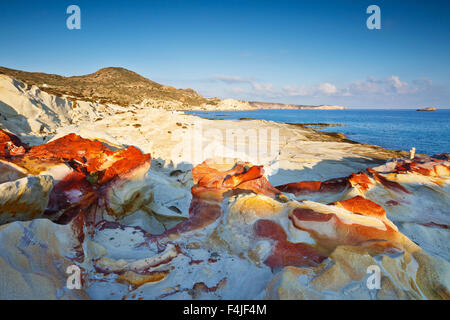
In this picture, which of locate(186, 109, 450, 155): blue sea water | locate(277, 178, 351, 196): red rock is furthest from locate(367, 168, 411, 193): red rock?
locate(186, 109, 450, 155): blue sea water

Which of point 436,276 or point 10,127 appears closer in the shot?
point 436,276

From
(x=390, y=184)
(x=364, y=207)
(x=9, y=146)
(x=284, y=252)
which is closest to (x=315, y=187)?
(x=390, y=184)

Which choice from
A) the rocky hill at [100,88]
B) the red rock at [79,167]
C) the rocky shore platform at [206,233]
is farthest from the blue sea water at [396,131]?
the red rock at [79,167]

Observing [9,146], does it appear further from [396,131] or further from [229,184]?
[396,131]

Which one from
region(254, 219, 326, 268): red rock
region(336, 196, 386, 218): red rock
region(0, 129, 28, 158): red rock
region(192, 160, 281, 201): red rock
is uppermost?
region(0, 129, 28, 158): red rock

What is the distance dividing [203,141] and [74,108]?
1514cm

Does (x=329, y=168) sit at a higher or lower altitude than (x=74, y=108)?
lower

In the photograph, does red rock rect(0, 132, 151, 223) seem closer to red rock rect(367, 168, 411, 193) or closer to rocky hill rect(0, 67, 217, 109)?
red rock rect(367, 168, 411, 193)

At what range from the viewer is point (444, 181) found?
274 inches

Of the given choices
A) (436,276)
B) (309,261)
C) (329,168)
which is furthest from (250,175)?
(329,168)

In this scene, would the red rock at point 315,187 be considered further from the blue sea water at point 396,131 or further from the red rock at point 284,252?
the blue sea water at point 396,131

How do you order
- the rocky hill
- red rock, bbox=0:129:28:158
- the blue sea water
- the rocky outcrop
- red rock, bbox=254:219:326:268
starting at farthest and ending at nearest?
the rocky hill
the blue sea water
red rock, bbox=0:129:28:158
red rock, bbox=254:219:326:268
the rocky outcrop

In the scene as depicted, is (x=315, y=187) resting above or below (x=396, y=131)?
below
